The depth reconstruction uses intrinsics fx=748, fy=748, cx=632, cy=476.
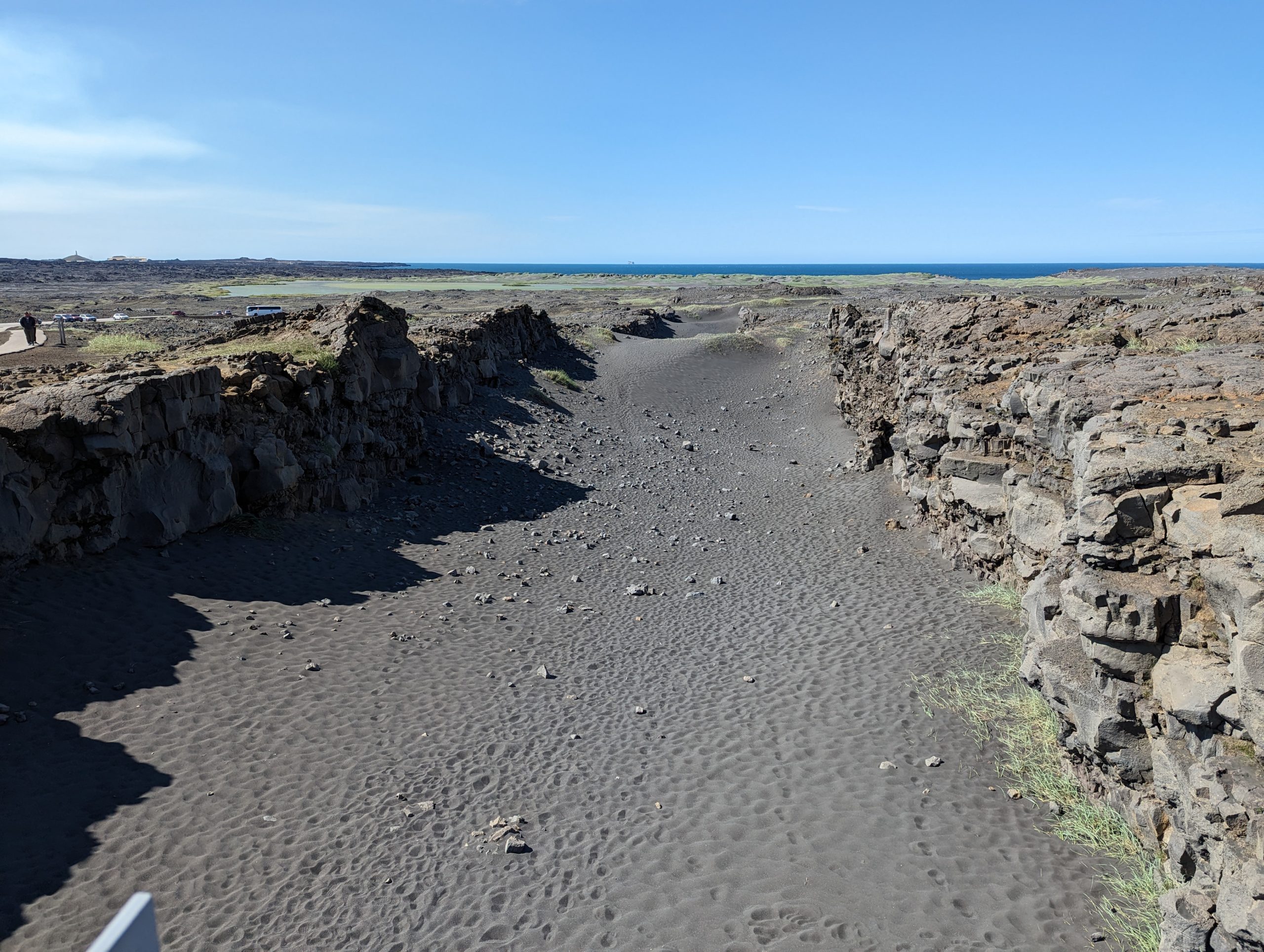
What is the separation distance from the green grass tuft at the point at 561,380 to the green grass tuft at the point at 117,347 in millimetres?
13890

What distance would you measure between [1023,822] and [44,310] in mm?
75657

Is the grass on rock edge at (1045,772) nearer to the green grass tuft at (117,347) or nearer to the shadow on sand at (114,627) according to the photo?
the shadow on sand at (114,627)

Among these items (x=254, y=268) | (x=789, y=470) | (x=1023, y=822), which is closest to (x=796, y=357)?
(x=789, y=470)

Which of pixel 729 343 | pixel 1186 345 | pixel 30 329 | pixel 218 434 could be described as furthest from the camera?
pixel 729 343

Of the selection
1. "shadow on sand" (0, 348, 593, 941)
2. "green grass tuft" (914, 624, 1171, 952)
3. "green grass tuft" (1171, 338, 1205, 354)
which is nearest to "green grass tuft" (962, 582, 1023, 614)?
"green grass tuft" (914, 624, 1171, 952)

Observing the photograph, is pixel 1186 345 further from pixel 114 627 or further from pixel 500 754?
pixel 114 627

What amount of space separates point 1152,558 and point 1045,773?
8.74 feet

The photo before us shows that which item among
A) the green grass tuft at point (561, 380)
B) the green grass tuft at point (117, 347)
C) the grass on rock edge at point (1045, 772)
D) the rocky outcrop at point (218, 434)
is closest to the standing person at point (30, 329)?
the green grass tuft at point (117, 347)

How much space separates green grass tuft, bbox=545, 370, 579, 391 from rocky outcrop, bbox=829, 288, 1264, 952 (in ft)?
60.7

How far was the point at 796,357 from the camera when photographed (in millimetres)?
39531

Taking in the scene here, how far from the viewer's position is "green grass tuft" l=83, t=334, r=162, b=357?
21219 mm

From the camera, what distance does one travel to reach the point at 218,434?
1397 centimetres

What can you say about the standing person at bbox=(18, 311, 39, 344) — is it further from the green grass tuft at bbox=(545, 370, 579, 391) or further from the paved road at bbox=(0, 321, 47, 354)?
the green grass tuft at bbox=(545, 370, 579, 391)

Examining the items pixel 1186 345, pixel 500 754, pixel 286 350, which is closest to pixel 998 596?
pixel 1186 345
